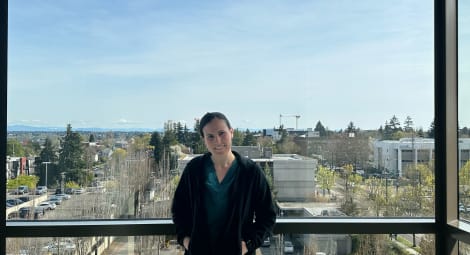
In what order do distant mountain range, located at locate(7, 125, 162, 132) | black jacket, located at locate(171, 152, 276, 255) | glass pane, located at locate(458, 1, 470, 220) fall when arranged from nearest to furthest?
black jacket, located at locate(171, 152, 276, 255), glass pane, located at locate(458, 1, 470, 220), distant mountain range, located at locate(7, 125, 162, 132)

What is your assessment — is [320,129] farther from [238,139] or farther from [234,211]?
[234,211]

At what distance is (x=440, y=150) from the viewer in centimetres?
233

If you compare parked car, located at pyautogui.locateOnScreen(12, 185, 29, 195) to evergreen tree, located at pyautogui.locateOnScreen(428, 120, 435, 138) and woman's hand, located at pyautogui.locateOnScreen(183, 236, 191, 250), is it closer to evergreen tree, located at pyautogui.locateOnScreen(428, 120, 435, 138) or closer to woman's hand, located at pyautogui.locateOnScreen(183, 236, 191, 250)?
woman's hand, located at pyautogui.locateOnScreen(183, 236, 191, 250)

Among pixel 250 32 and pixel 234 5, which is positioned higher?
pixel 234 5

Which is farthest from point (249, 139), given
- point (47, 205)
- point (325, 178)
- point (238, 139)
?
point (47, 205)

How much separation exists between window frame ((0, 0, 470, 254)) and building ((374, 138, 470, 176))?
0.08 meters

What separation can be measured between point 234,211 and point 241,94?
830mm

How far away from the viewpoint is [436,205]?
235cm

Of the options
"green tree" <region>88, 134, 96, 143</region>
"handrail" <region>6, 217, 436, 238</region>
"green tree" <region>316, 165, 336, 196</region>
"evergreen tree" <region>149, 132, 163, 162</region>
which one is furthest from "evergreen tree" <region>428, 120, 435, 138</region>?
"green tree" <region>88, 134, 96, 143</region>

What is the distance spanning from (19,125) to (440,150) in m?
2.51

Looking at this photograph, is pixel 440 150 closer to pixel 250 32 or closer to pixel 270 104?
pixel 270 104

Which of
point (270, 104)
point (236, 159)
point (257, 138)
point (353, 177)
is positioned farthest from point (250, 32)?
point (353, 177)

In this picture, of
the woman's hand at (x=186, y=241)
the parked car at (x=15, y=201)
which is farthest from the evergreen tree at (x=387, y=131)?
the parked car at (x=15, y=201)

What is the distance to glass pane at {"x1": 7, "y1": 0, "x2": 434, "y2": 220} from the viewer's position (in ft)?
7.85
